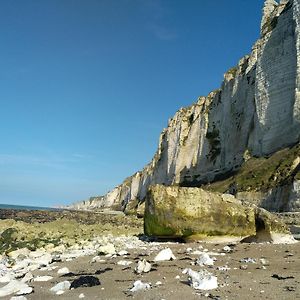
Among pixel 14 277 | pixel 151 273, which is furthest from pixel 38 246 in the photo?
pixel 151 273

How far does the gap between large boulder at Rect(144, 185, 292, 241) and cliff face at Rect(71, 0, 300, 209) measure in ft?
47.4

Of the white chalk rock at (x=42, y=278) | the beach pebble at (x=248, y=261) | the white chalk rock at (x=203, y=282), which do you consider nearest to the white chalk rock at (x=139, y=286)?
the white chalk rock at (x=203, y=282)

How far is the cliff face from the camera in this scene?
46.4 m

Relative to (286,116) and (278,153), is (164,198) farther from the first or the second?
(286,116)

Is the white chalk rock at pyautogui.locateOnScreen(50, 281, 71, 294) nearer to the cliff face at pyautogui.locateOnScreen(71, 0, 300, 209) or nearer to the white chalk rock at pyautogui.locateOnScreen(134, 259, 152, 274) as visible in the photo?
the white chalk rock at pyautogui.locateOnScreen(134, 259, 152, 274)

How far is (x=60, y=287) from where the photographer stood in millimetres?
7379

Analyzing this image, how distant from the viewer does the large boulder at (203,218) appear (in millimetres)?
14828

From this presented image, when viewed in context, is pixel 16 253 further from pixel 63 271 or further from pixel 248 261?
pixel 248 261

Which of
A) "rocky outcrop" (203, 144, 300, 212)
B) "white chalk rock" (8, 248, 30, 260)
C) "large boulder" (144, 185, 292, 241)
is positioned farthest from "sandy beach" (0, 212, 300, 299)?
"rocky outcrop" (203, 144, 300, 212)

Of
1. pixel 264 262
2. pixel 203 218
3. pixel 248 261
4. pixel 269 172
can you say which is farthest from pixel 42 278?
pixel 269 172

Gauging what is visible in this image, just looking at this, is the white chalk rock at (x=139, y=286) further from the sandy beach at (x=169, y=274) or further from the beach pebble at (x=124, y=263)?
the beach pebble at (x=124, y=263)

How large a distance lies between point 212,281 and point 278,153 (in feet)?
123

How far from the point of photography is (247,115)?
58531mm

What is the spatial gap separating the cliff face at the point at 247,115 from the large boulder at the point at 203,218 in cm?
1446
